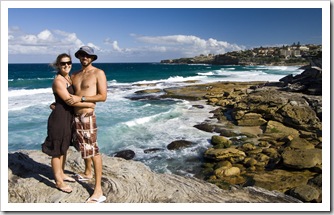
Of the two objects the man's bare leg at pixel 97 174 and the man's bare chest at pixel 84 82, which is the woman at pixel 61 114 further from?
the man's bare leg at pixel 97 174

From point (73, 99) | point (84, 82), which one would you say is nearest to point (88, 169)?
point (73, 99)

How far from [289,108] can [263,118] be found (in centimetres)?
128

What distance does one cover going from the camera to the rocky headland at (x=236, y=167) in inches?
190

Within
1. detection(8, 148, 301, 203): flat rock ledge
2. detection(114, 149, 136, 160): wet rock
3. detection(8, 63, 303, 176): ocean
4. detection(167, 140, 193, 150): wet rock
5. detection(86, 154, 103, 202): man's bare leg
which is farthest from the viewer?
detection(167, 140, 193, 150): wet rock

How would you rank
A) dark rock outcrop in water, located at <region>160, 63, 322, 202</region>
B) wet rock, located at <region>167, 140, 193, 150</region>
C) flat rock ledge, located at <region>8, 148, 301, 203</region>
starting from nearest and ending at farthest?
flat rock ledge, located at <region>8, 148, 301, 203</region>
dark rock outcrop in water, located at <region>160, 63, 322, 202</region>
wet rock, located at <region>167, 140, 193, 150</region>

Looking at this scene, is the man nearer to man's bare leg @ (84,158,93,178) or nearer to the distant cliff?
man's bare leg @ (84,158,93,178)

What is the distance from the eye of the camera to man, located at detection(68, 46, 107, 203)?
4141 mm

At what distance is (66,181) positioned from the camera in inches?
192

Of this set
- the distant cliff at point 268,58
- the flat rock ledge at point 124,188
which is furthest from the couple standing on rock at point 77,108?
the distant cliff at point 268,58

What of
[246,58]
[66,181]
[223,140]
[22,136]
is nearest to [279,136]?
[223,140]

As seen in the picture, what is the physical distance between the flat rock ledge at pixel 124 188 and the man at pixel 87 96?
0.46m

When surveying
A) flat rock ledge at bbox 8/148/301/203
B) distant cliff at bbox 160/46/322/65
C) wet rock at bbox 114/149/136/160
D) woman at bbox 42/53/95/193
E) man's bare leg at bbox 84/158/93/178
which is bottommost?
wet rock at bbox 114/149/136/160

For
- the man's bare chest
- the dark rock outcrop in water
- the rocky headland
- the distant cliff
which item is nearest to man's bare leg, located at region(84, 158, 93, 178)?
the rocky headland

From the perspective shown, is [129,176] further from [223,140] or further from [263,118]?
[263,118]
